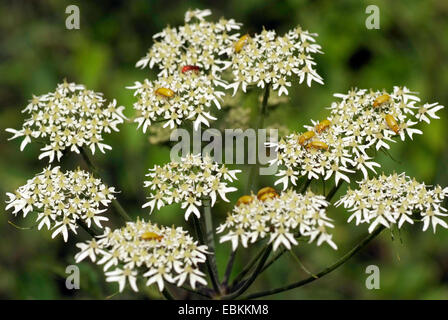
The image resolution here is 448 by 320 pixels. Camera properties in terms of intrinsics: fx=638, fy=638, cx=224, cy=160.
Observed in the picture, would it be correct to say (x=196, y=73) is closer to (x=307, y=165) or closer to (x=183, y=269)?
(x=307, y=165)

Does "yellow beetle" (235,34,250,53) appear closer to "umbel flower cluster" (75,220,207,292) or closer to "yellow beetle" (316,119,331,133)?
"yellow beetle" (316,119,331,133)

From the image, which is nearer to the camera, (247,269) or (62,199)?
(62,199)

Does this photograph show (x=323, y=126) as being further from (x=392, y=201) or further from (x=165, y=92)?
(x=165, y=92)

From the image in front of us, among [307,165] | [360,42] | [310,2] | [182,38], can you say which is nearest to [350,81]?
[360,42]

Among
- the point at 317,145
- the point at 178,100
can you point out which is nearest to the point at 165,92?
the point at 178,100

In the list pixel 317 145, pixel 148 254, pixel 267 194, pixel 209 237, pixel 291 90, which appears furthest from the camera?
pixel 291 90

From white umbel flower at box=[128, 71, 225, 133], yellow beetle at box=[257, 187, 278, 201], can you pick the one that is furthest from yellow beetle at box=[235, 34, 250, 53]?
yellow beetle at box=[257, 187, 278, 201]
